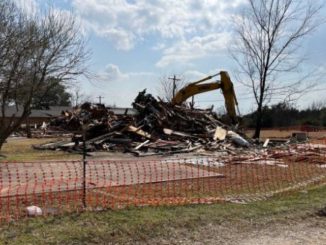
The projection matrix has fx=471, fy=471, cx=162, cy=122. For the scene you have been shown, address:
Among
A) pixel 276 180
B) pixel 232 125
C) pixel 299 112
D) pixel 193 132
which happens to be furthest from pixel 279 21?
pixel 299 112

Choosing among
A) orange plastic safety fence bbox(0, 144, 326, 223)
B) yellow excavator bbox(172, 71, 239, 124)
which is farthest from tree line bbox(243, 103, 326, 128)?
orange plastic safety fence bbox(0, 144, 326, 223)

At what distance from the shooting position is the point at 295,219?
8195 mm

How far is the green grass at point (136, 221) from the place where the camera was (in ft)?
21.3

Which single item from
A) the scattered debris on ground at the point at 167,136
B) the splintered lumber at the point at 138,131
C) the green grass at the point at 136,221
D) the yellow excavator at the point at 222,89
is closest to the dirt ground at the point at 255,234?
the green grass at the point at 136,221

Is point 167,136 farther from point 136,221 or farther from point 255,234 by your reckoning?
point 255,234

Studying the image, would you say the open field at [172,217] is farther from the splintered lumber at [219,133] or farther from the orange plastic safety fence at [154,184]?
the splintered lumber at [219,133]

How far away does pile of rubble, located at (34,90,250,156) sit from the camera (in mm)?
24453

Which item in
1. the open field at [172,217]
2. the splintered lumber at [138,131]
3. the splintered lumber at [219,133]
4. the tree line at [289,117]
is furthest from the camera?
the tree line at [289,117]

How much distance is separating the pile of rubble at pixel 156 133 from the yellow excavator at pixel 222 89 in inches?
47.6

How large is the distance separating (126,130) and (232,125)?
28.8ft

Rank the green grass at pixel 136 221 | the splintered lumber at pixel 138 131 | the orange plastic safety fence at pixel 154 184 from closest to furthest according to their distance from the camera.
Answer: the green grass at pixel 136 221, the orange plastic safety fence at pixel 154 184, the splintered lumber at pixel 138 131

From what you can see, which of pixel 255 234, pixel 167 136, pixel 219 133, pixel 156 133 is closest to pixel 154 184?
pixel 255 234

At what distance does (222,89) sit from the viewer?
1245 inches

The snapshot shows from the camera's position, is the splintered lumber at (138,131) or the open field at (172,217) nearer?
the open field at (172,217)
